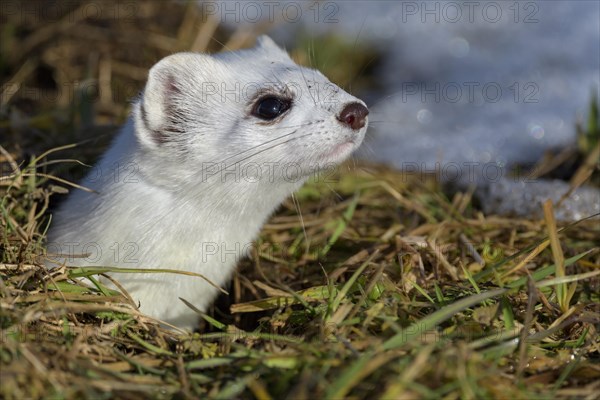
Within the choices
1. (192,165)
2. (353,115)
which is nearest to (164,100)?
(192,165)

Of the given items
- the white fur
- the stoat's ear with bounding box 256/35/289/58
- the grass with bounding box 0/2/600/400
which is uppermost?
the stoat's ear with bounding box 256/35/289/58

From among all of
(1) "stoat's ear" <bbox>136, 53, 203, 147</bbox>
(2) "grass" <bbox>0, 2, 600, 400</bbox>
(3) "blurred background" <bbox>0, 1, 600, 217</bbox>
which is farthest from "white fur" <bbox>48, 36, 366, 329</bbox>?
(3) "blurred background" <bbox>0, 1, 600, 217</bbox>

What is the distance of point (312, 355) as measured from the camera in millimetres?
1785

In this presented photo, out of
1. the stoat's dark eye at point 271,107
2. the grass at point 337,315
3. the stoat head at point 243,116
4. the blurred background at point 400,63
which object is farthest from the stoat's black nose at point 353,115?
the blurred background at point 400,63

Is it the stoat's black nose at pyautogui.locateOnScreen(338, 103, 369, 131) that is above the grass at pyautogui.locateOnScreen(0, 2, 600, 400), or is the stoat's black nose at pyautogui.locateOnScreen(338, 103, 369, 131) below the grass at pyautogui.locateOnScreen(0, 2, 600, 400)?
above

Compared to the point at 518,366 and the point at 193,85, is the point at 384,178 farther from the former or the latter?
the point at 518,366

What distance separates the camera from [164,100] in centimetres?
241

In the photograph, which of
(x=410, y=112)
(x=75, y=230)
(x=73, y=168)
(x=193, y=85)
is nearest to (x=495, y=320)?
(x=193, y=85)

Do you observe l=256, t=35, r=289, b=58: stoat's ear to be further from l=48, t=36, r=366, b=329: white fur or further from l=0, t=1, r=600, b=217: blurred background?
l=0, t=1, r=600, b=217: blurred background

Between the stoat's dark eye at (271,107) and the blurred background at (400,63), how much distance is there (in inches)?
60.3

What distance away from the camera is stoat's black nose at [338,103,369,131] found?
2.27 meters

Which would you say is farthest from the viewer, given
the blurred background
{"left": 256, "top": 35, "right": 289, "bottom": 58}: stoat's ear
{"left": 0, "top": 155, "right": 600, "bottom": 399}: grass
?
the blurred background

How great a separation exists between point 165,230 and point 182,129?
1.20 feet

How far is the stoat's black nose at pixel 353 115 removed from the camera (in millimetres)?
2268
